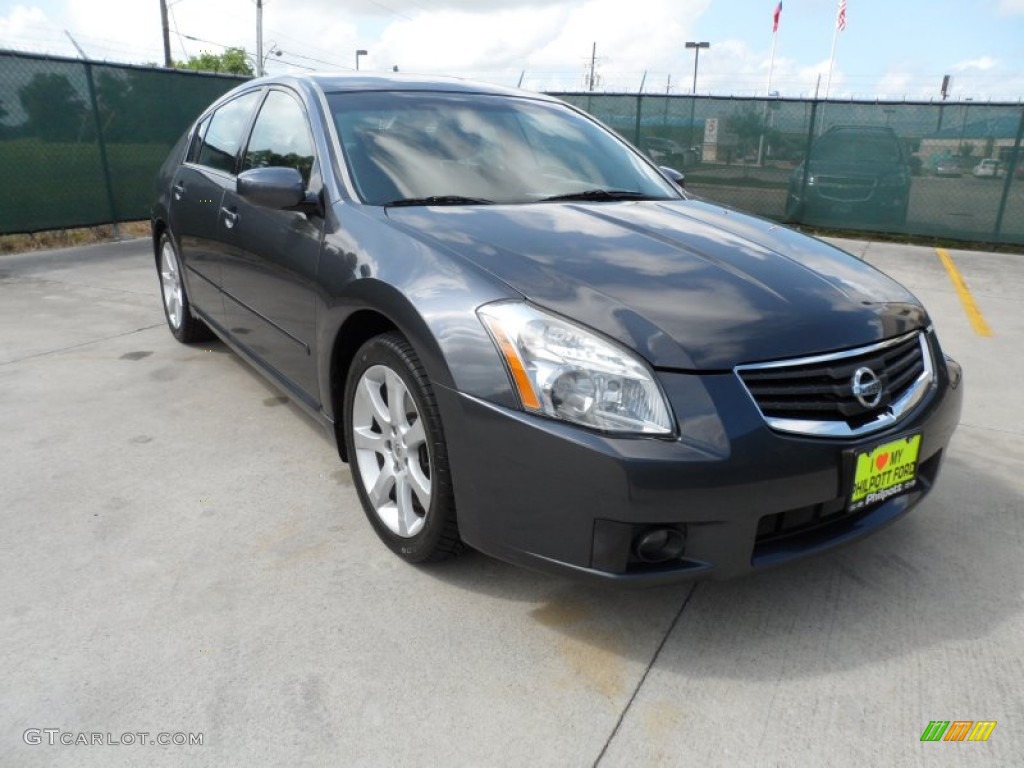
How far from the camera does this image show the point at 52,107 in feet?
27.6

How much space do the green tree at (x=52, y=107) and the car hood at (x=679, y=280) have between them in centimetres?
756

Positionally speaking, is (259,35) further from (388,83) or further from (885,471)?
(885,471)

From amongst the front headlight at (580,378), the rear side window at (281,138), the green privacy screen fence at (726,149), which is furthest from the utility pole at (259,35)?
the front headlight at (580,378)

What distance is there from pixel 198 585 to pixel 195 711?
1.88ft

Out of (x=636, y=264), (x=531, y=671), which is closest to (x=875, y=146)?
(x=636, y=264)

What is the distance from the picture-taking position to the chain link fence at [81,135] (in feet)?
26.6

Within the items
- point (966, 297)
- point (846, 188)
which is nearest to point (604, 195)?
point (966, 297)

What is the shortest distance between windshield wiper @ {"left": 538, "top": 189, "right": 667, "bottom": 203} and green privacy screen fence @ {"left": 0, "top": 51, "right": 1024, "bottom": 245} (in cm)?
742

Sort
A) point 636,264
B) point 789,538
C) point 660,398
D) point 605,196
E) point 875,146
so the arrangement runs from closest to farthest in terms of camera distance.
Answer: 1. point 660,398
2. point 789,538
3. point 636,264
4. point 605,196
5. point 875,146

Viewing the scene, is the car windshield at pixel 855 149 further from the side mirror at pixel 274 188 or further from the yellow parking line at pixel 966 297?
the side mirror at pixel 274 188

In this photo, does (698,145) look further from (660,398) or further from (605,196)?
(660,398)

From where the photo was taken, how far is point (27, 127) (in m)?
8.15

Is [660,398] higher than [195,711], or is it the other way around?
[660,398]

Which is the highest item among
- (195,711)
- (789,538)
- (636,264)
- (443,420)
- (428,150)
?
(428,150)
